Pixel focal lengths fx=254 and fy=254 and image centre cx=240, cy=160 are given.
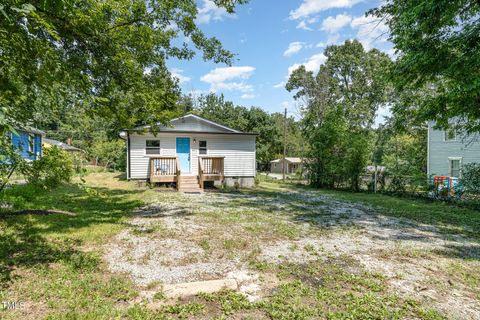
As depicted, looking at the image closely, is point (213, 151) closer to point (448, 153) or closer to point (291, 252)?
point (291, 252)

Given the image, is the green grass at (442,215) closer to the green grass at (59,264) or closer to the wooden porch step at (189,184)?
the green grass at (59,264)

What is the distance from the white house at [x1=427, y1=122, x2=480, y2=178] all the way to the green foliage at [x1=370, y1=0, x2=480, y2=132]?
946 centimetres

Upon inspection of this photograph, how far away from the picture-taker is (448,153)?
16.8 metres

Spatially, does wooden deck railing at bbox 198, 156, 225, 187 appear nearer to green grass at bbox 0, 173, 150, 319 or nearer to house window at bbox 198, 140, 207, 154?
house window at bbox 198, 140, 207, 154

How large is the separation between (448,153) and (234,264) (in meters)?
19.2

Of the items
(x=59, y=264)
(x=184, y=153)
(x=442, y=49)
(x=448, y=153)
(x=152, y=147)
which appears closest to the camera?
(x=59, y=264)

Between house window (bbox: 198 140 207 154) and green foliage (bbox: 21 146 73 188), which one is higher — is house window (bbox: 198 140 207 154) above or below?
above

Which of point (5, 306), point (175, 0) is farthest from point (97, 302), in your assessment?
point (175, 0)

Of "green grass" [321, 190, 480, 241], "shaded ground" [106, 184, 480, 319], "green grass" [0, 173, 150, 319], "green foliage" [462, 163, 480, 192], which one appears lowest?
"green grass" [321, 190, 480, 241]

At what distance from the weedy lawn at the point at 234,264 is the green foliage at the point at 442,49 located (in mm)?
3463

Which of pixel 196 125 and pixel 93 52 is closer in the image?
pixel 93 52

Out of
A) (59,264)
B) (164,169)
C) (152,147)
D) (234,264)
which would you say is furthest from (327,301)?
(152,147)

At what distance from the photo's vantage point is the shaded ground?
9.89 ft

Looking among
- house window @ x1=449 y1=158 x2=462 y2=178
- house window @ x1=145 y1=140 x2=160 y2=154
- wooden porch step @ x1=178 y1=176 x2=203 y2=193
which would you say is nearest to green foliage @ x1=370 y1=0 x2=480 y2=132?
wooden porch step @ x1=178 y1=176 x2=203 y2=193
